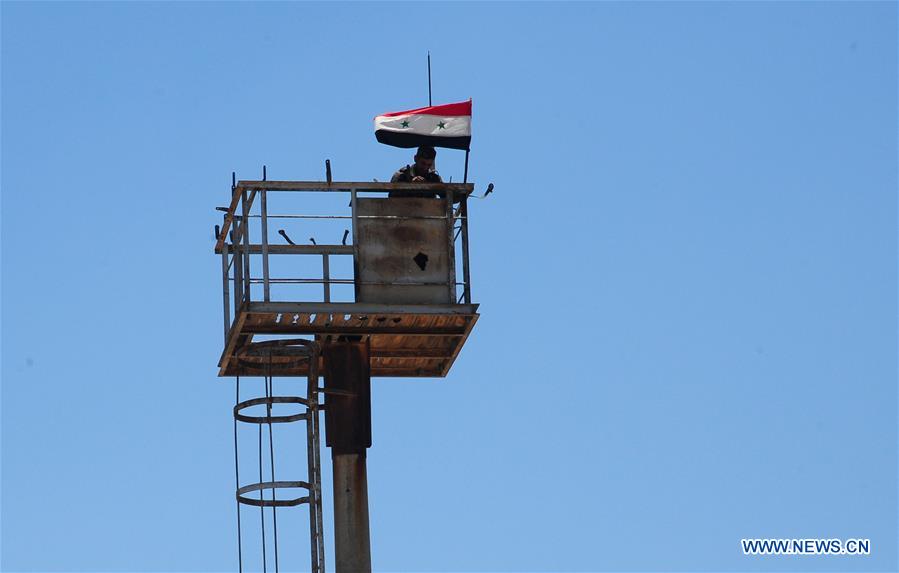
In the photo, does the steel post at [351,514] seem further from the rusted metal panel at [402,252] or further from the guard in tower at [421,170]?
the guard in tower at [421,170]

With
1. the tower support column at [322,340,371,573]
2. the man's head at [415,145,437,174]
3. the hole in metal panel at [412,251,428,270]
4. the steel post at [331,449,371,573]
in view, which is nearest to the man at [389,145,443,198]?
the man's head at [415,145,437,174]

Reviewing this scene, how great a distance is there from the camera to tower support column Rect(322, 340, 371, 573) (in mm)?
46219

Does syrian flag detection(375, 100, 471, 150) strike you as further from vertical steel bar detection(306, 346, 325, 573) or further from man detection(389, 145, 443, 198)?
vertical steel bar detection(306, 346, 325, 573)

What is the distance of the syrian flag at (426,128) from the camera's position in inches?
1842

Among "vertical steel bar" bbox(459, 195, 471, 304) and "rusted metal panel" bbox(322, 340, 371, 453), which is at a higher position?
"vertical steel bar" bbox(459, 195, 471, 304)

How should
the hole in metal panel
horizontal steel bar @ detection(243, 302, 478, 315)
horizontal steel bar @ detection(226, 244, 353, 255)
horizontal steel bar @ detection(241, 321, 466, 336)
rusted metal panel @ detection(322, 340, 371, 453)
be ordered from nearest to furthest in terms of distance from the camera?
horizontal steel bar @ detection(243, 302, 478, 315)
the hole in metal panel
horizontal steel bar @ detection(241, 321, 466, 336)
horizontal steel bar @ detection(226, 244, 353, 255)
rusted metal panel @ detection(322, 340, 371, 453)

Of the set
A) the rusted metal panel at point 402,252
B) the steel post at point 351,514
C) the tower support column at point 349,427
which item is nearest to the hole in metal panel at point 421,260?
the rusted metal panel at point 402,252

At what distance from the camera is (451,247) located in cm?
4544

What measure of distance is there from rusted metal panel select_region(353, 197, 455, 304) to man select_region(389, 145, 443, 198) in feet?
0.58

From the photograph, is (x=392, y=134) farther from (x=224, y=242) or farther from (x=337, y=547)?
(x=337, y=547)

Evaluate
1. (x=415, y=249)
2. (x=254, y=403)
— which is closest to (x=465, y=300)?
(x=415, y=249)

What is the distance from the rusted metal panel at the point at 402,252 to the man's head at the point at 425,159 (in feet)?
3.38

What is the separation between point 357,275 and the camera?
147ft

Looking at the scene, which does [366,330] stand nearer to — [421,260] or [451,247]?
[421,260]
